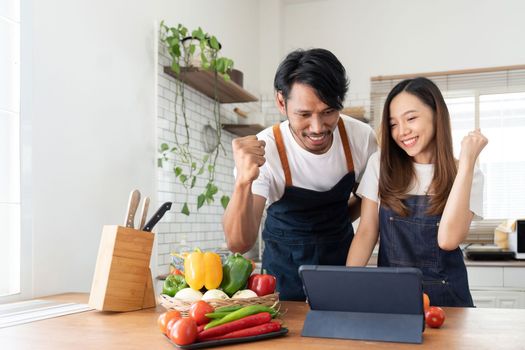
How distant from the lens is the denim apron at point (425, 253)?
6.50 ft

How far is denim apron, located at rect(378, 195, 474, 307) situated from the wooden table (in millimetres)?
341

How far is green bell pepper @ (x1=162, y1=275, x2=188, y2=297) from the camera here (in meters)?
1.51

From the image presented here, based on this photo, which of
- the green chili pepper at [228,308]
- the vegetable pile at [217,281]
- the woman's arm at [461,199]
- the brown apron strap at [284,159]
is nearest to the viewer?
the green chili pepper at [228,308]

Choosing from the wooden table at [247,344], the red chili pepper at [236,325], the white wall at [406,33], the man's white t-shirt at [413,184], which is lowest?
the wooden table at [247,344]

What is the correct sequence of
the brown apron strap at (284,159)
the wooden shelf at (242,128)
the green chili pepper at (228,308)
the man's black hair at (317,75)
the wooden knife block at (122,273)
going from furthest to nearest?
the wooden shelf at (242,128) → the brown apron strap at (284,159) → the man's black hair at (317,75) → the wooden knife block at (122,273) → the green chili pepper at (228,308)

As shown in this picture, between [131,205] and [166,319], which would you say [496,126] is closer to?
[131,205]

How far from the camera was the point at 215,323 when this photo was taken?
125 centimetres

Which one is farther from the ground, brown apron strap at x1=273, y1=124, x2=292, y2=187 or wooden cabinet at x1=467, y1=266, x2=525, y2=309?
brown apron strap at x1=273, y1=124, x2=292, y2=187

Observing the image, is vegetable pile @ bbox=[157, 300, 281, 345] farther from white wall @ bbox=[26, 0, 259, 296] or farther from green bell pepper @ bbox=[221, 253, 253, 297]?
white wall @ bbox=[26, 0, 259, 296]

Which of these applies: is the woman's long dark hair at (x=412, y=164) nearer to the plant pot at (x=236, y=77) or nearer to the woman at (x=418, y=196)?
the woman at (x=418, y=196)

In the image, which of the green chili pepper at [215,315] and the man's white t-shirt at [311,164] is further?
the man's white t-shirt at [311,164]

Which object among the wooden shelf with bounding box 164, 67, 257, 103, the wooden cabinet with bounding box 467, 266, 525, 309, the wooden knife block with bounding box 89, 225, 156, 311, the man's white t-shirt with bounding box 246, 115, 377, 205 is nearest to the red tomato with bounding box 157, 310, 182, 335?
the wooden knife block with bounding box 89, 225, 156, 311

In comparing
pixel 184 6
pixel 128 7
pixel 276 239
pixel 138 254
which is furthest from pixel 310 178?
pixel 184 6

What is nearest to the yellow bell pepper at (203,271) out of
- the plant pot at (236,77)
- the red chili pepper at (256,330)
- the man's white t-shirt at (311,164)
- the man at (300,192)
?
the red chili pepper at (256,330)
